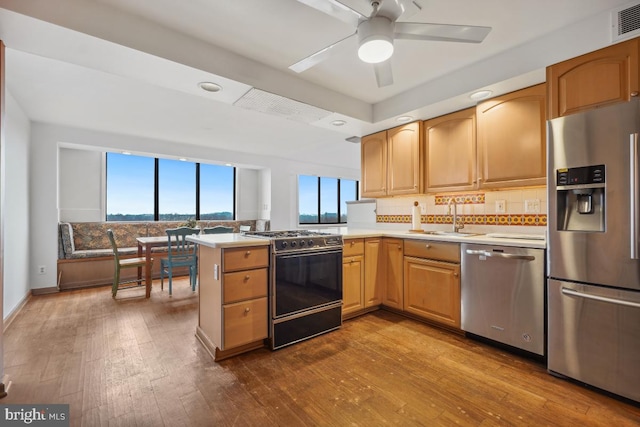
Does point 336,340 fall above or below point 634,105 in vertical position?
below

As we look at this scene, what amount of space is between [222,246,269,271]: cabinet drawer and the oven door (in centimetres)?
10

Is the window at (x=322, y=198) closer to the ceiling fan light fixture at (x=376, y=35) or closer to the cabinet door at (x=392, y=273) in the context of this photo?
the cabinet door at (x=392, y=273)

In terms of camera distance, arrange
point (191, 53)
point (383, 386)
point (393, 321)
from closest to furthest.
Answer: point (383, 386) → point (191, 53) → point (393, 321)

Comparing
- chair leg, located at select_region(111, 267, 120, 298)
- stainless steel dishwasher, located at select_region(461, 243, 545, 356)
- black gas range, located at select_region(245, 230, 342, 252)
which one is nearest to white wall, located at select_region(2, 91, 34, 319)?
chair leg, located at select_region(111, 267, 120, 298)

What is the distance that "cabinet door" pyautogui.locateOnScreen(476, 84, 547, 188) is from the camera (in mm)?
2365

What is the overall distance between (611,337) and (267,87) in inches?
120

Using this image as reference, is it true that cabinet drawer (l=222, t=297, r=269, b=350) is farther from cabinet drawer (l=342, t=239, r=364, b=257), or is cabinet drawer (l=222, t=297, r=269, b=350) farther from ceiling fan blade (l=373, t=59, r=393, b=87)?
ceiling fan blade (l=373, t=59, r=393, b=87)

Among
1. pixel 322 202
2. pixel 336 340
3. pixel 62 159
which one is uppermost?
pixel 62 159

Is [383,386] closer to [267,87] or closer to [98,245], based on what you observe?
[267,87]

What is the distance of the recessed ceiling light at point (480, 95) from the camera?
256 cm

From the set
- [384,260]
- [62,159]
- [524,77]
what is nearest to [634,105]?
[524,77]

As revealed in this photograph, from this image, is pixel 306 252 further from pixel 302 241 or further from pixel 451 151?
pixel 451 151

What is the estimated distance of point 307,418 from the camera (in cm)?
156

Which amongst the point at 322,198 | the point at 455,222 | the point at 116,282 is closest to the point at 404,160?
the point at 455,222
